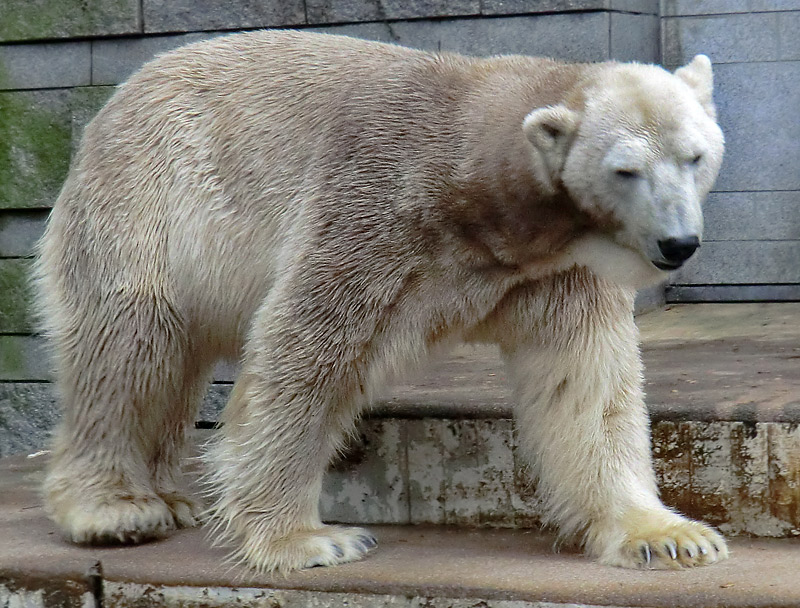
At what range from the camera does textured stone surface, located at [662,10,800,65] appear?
645 centimetres

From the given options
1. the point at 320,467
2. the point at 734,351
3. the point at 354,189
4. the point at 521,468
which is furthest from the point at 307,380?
the point at 734,351

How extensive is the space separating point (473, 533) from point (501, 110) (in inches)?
52.8

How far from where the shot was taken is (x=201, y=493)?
423cm

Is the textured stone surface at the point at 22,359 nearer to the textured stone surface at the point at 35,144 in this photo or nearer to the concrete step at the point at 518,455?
the textured stone surface at the point at 35,144

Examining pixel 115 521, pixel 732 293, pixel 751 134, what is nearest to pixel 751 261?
pixel 732 293

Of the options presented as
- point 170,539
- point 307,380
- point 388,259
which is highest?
point 388,259

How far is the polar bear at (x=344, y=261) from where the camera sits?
120 inches

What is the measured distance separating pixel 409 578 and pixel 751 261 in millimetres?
3952

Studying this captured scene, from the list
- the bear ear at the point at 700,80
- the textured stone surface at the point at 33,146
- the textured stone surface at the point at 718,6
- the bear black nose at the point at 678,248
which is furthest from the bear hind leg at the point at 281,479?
the textured stone surface at the point at 718,6

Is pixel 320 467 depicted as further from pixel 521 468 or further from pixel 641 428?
pixel 641 428

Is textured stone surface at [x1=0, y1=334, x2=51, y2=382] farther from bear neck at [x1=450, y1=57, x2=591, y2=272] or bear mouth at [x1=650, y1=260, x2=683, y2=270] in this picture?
bear mouth at [x1=650, y1=260, x2=683, y2=270]

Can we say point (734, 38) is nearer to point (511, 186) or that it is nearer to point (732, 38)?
point (732, 38)

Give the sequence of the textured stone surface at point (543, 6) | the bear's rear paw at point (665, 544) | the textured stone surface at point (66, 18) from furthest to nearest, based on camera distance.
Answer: the textured stone surface at point (66, 18) → the textured stone surface at point (543, 6) → the bear's rear paw at point (665, 544)

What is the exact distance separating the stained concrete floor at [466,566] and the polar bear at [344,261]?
0.29 ft
